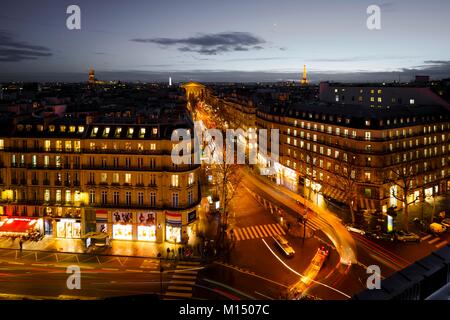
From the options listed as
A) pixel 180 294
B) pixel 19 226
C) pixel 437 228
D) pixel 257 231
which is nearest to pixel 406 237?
pixel 437 228

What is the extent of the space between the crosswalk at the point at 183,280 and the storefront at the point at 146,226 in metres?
7.92

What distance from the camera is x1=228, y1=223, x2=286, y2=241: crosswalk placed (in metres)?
48.3

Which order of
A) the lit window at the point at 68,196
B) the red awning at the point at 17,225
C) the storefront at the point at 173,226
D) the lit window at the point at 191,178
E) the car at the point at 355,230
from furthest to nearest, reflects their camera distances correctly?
the car at the point at 355,230 → the lit window at the point at 68,196 → the lit window at the point at 191,178 → the red awning at the point at 17,225 → the storefront at the point at 173,226

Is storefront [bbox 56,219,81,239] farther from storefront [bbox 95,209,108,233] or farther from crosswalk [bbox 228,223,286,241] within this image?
crosswalk [bbox 228,223,286,241]

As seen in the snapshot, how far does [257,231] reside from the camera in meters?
50.1

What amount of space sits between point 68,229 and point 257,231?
22.9m

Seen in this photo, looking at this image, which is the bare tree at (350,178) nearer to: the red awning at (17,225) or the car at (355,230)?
the car at (355,230)

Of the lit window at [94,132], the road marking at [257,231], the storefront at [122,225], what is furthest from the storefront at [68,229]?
the road marking at [257,231]

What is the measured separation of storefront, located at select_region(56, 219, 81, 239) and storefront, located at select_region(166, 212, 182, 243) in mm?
11082

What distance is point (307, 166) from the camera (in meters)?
70.1

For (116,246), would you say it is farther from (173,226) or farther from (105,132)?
(105,132)

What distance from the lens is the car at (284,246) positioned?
41938 mm

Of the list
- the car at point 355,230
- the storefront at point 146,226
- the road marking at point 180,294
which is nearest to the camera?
the road marking at point 180,294
